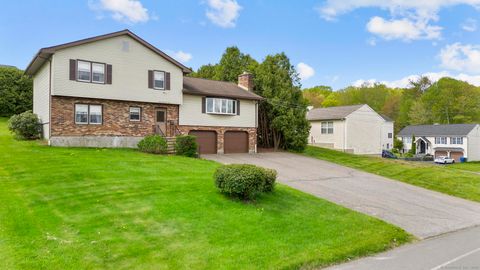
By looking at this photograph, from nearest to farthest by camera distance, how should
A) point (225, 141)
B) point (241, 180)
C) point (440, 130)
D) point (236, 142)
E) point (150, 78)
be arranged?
1. point (241, 180)
2. point (150, 78)
3. point (225, 141)
4. point (236, 142)
5. point (440, 130)

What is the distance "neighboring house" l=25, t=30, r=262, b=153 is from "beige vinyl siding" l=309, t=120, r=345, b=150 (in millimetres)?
18316

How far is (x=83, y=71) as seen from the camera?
2186 cm

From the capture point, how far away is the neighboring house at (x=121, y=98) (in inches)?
840

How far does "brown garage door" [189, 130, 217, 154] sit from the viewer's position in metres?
26.8

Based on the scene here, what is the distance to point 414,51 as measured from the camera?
3159 centimetres

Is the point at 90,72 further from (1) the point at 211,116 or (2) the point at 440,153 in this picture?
(2) the point at 440,153

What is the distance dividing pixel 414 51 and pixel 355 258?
2792 cm

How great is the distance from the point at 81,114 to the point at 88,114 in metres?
0.40

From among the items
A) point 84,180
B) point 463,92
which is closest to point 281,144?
point 84,180

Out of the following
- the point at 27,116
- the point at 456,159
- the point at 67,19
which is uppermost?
the point at 67,19

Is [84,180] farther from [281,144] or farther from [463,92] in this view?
[463,92]

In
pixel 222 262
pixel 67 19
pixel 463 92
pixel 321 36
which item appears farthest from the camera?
pixel 463 92

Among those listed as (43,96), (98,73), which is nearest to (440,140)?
(98,73)

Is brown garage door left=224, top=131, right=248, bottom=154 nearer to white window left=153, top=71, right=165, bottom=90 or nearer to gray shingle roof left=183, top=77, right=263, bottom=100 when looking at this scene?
gray shingle roof left=183, top=77, right=263, bottom=100
